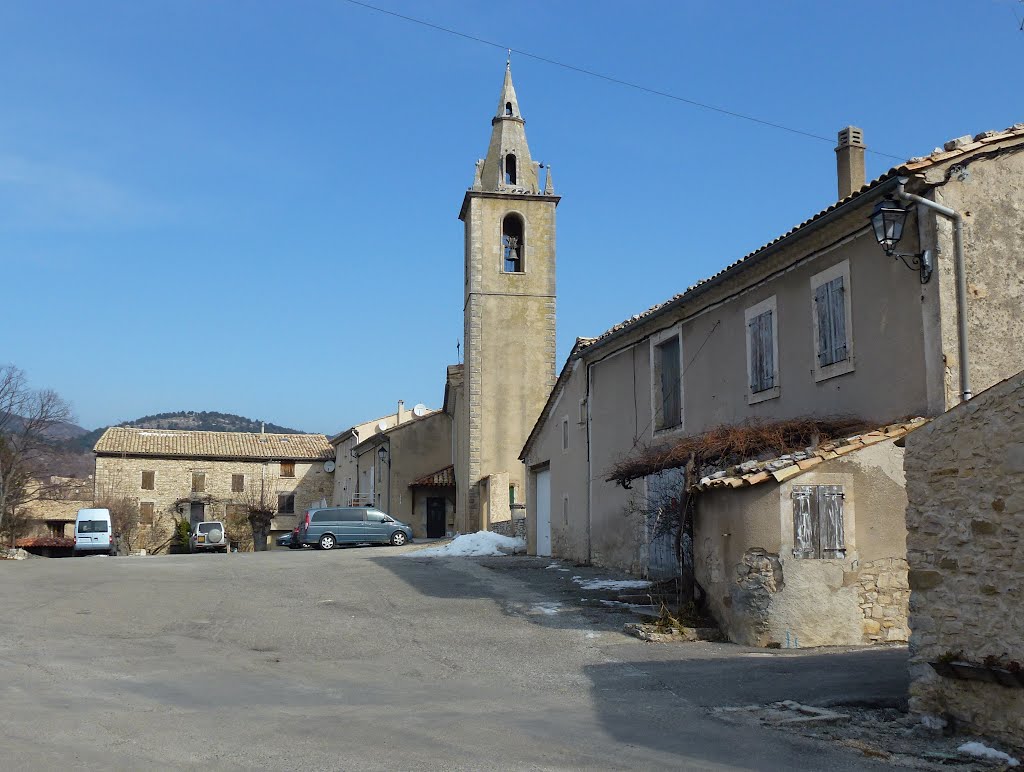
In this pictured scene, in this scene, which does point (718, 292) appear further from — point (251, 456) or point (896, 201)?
point (251, 456)

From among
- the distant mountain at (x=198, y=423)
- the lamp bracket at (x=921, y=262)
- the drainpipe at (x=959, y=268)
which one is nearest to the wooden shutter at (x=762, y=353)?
the lamp bracket at (x=921, y=262)

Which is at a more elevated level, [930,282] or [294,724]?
[930,282]

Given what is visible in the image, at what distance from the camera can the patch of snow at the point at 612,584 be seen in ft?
55.3

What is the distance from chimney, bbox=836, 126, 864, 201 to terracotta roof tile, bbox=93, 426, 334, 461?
5143 cm

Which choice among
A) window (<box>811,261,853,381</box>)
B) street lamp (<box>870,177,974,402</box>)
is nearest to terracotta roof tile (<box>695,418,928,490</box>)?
street lamp (<box>870,177,974,402</box>)

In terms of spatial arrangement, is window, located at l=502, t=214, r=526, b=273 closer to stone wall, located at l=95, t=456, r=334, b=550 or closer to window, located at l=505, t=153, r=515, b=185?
window, located at l=505, t=153, r=515, b=185

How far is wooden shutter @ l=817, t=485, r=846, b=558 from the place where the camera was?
36.4 ft

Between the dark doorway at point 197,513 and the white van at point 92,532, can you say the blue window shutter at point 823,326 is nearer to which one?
the white van at point 92,532

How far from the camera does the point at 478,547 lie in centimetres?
2833

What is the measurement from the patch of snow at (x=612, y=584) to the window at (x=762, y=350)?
381cm

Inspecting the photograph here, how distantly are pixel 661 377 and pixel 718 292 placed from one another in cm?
275

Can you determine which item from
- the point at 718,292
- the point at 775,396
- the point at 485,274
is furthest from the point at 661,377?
the point at 485,274

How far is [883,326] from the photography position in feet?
40.9

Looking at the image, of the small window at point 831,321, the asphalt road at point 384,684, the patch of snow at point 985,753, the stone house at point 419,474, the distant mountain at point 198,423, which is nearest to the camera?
the patch of snow at point 985,753
